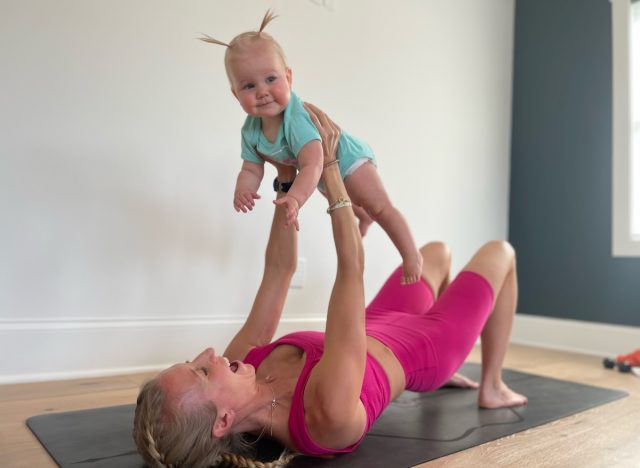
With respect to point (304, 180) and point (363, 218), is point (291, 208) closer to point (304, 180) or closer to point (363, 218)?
point (304, 180)

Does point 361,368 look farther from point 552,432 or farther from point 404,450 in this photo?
point 552,432

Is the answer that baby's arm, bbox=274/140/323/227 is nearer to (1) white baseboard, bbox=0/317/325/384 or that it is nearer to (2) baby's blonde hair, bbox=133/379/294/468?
(2) baby's blonde hair, bbox=133/379/294/468

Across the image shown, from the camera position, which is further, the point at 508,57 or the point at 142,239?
the point at 508,57

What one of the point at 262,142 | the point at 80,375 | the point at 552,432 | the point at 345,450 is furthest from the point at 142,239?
the point at 552,432

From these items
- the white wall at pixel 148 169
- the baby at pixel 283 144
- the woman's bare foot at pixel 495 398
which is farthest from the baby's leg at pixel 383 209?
the white wall at pixel 148 169

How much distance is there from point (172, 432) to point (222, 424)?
0.11m

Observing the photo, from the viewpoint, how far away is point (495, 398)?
5.91 feet

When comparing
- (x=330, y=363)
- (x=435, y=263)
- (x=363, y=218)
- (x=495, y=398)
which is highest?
(x=363, y=218)

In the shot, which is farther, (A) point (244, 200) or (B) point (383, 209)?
(B) point (383, 209)

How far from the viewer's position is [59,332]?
203 centimetres

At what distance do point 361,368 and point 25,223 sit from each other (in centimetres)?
146

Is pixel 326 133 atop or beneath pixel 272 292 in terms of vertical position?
atop

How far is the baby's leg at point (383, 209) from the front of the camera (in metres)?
1.59

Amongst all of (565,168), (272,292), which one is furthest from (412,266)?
(565,168)
